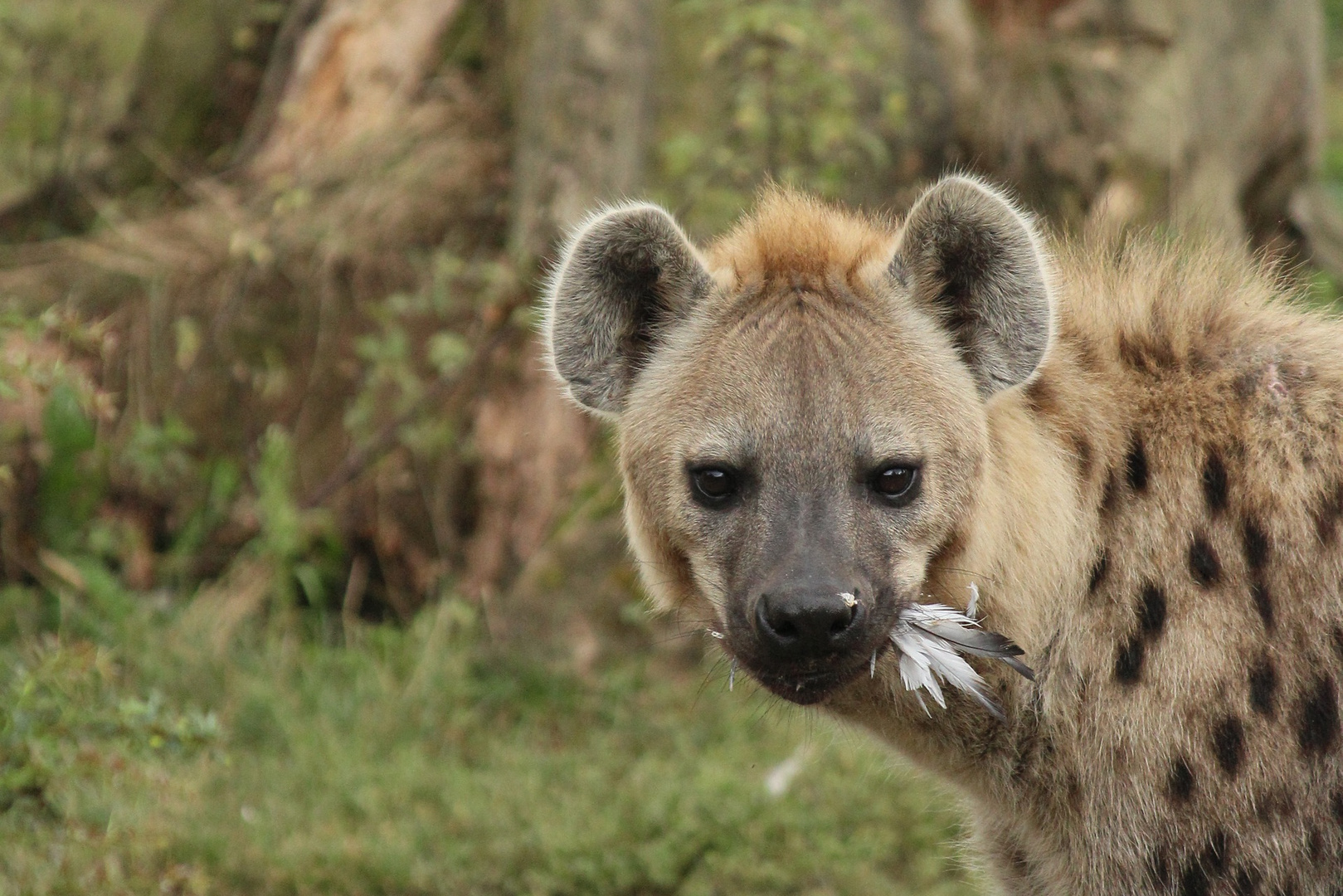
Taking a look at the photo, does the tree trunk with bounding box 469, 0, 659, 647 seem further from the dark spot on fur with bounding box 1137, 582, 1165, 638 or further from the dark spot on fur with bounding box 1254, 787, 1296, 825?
the dark spot on fur with bounding box 1254, 787, 1296, 825

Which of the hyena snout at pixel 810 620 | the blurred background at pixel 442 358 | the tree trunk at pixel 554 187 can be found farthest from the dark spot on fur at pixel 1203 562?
the tree trunk at pixel 554 187

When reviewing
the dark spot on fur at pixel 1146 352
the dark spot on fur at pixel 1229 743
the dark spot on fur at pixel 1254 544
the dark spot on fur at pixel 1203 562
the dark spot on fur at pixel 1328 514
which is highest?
the dark spot on fur at pixel 1146 352

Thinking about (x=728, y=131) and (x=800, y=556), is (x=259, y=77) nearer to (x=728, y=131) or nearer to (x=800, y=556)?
(x=728, y=131)

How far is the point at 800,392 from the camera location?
287 cm

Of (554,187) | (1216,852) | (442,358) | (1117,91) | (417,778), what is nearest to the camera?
(1216,852)

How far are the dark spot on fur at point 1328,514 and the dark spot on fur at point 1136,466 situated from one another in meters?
0.31

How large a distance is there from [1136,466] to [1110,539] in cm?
15

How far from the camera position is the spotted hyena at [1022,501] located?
2.77 meters

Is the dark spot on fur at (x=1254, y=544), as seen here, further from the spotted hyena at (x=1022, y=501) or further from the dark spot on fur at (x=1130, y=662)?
the dark spot on fur at (x=1130, y=662)

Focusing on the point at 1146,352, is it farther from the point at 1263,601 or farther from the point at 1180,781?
the point at 1180,781

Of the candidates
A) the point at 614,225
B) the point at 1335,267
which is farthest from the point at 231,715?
the point at 1335,267

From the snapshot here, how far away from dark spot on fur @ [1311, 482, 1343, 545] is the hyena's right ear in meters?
1.23

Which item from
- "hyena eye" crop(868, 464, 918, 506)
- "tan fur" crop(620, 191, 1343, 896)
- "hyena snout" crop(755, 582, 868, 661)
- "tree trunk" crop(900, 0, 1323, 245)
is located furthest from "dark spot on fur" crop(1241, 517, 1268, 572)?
"tree trunk" crop(900, 0, 1323, 245)

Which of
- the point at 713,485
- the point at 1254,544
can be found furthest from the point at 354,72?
the point at 1254,544
